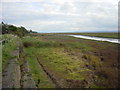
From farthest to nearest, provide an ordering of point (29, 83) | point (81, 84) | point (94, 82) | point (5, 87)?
point (94, 82), point (81, 84), point (29, 83), point (5, 87)

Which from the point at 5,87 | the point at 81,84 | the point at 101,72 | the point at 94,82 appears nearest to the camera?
the point at 5,87

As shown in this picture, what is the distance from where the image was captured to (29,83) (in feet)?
25.7

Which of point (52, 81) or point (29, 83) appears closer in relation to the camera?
point (29, 83)

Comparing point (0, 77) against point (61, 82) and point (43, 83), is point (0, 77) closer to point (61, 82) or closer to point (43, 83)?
point (43, 83)

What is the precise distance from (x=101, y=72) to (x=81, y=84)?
297 centimetres

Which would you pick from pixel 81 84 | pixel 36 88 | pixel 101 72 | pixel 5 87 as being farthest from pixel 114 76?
pixel 5 87

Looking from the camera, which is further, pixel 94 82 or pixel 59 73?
pixel 59 73

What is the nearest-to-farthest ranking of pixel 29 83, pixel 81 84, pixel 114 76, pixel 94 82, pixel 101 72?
pixel 29 83 < pixel 81 84 < pixel 94 82 < pixel 114 76 < pixel 101 72

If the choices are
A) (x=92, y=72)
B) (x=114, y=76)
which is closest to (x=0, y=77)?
(x=92, y=72)

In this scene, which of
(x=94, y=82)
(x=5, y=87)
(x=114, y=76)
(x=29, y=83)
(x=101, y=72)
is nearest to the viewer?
(x=5, y=87)

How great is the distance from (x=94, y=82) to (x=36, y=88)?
333 cm

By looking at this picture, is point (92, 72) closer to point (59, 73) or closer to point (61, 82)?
point (59, 73)

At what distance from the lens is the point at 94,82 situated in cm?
902

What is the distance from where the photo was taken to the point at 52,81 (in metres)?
8.68
